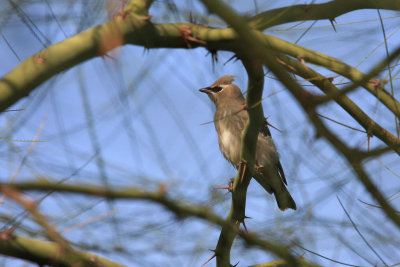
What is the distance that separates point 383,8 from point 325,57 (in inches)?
17.6

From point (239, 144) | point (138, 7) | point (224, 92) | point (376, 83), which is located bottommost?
point (138, 7)

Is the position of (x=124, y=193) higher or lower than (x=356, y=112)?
lower

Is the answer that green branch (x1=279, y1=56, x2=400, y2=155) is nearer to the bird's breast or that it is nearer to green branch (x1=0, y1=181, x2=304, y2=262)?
green branch (x1=0, y1=181, x2=304, y2=262)

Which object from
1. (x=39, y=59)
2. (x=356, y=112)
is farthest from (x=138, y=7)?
(x=356, y=112)

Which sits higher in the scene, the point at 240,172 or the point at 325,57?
the point at 325,57

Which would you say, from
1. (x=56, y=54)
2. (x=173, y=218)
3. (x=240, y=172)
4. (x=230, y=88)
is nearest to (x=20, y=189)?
(x=173, y=218)

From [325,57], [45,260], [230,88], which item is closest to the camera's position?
[45,260]

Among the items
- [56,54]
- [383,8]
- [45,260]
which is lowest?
[45,260]

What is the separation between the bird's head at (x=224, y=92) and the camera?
7675 millimetres

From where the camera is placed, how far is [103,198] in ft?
6.37

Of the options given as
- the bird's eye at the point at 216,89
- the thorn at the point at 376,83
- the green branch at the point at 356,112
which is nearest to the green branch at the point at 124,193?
the green branch at the point at 356,112

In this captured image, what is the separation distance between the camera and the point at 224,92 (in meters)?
7.83

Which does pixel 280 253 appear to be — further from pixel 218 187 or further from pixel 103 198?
pixel 103 198

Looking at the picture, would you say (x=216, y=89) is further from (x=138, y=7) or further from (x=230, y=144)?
(x=138, y=7)
